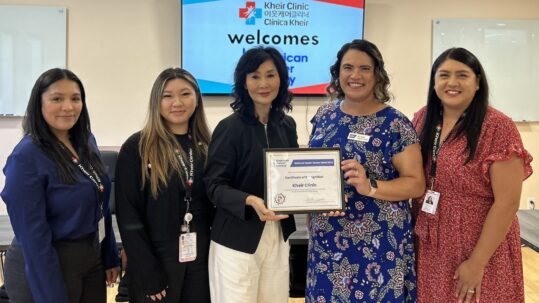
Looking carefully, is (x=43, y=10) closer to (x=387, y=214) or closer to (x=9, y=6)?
(x=9, y=6)

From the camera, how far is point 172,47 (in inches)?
166

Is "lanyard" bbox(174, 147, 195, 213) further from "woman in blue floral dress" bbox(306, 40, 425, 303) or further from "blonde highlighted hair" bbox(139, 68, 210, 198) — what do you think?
"woman in blue floral dress" bbox(306, 40, 425, 303)

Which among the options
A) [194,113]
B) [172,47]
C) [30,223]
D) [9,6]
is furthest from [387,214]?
[9,6]

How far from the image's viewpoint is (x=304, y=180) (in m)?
1.61

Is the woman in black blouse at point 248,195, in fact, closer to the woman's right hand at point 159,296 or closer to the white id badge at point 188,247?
the white id badge at point 188,247

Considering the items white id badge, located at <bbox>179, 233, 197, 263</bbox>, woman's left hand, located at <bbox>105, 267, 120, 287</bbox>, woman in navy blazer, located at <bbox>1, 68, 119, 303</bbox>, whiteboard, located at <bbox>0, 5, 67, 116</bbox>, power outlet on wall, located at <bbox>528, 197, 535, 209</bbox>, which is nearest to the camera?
woman in navy blazer, located at <bbox>1, 68, 119, 303</bbox>

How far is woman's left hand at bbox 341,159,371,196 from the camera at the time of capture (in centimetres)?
156

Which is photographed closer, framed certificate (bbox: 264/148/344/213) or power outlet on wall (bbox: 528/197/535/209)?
framed certificate (bbox: 264/148/344/213)

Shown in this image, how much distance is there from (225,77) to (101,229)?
8.63 feet

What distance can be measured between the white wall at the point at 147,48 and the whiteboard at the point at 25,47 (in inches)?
3.3

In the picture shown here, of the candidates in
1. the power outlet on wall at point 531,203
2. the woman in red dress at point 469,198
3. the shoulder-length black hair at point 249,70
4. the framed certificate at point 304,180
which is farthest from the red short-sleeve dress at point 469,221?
the power outlet on wall at point 531,203

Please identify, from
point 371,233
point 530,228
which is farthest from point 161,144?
point 530,228

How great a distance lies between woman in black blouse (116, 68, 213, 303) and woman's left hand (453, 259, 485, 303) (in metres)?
1.00

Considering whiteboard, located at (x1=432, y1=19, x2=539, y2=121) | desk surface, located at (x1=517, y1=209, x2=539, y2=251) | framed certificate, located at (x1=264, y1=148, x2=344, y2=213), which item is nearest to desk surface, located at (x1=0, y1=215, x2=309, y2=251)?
framed certificate, located at (x1=264, y1=148, x2=344, y2=213)
